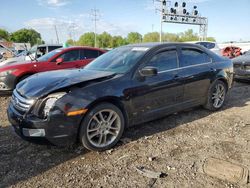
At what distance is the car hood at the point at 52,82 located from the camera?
364 centimetres

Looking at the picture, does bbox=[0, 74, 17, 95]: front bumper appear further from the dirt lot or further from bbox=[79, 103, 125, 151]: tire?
bbox=[79, 103, 125, 151]: tire

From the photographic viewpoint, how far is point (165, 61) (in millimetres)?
4809

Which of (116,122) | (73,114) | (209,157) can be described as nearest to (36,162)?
(73,114)

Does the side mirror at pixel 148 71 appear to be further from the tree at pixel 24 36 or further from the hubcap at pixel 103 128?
the tree at pixel 24 36

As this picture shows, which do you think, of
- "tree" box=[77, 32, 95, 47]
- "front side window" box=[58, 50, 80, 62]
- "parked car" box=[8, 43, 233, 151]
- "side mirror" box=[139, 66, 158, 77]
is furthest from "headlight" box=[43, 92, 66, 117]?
"tree" box=[77, 32, 95, 47]

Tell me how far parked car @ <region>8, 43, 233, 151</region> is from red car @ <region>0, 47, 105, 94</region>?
3.42 metres

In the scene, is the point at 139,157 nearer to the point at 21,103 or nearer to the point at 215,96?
the point at 21,103

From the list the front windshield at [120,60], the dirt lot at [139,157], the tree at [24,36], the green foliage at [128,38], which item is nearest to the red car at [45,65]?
the dirt lot at [139,157]

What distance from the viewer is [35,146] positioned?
4.05m

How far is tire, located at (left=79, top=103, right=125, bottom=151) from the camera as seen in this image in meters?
3.72

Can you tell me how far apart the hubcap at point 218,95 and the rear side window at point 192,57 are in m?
0.72

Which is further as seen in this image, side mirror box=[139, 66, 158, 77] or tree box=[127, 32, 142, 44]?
tree box=[127, 32, 142, 44]

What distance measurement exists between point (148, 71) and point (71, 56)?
493 centimetres

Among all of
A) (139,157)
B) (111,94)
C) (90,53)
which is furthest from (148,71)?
(90,53)
